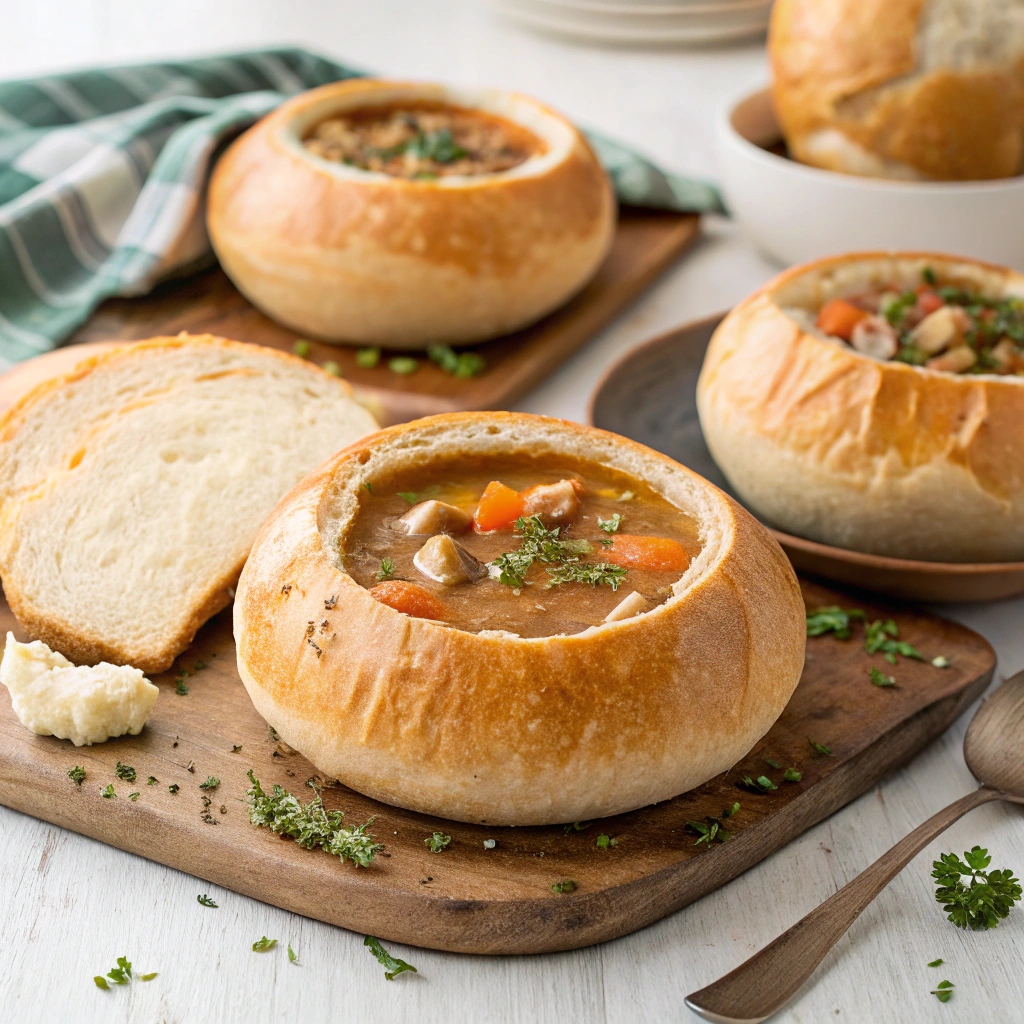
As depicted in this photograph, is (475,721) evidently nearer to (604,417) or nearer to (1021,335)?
(604,417)

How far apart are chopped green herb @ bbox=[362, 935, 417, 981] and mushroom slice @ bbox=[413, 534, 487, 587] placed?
0.73 m

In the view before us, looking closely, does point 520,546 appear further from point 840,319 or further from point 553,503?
point 840,319

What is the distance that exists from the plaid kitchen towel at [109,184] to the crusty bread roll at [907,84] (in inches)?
39.9

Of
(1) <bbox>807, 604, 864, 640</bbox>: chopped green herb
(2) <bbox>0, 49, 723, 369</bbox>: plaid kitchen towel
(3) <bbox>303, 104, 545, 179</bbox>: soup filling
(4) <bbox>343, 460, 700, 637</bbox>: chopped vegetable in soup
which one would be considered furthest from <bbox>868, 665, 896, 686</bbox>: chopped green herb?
(2) <bbox>0, 49, 723, 369</bbox>: plaid kitchen towel

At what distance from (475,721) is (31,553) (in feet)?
4.38

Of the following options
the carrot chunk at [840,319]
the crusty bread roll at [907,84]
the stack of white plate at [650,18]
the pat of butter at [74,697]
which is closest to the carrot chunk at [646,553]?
the pat of butter at [74,697]

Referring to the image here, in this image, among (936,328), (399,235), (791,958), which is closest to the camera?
(791,958)

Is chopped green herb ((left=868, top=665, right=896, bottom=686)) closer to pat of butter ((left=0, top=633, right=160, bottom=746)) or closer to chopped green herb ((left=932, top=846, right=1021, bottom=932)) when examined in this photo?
chopped green herb ((left=932, top=846, right=1021, bottom=932))

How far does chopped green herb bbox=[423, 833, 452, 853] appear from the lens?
2.40 m

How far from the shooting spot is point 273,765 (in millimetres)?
2629

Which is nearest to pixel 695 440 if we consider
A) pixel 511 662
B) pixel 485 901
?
pixel 511 662

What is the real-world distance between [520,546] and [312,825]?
0.75 meters

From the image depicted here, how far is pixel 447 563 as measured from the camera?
2.58m

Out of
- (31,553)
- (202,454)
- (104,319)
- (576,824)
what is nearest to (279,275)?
(104,319)
